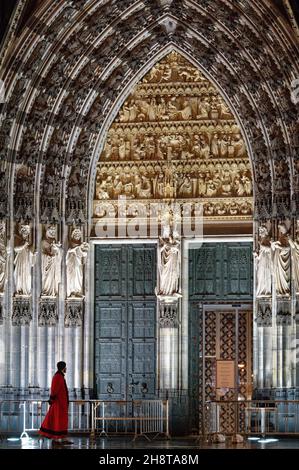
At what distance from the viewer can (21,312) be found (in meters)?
38.6

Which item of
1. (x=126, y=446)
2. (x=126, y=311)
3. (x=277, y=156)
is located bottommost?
(x=126, y=446)

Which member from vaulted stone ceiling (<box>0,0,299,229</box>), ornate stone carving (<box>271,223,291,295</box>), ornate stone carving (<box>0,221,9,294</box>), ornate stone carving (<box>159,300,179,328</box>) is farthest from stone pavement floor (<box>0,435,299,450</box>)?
vaulted stone ceiling (<box>0,0,299,229</box>)

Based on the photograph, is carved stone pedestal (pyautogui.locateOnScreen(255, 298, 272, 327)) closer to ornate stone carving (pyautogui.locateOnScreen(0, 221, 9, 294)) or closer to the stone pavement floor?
the stone pavement floor

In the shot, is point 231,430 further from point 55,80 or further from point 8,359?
point 55,80

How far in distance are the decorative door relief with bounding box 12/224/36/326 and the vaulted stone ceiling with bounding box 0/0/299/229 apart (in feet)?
1.49

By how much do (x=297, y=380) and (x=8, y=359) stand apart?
6.50 meters

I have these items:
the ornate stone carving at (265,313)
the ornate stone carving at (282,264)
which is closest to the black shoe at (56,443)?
the ornate stone carving at (265,313)

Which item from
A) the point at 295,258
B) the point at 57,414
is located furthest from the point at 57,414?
the point at 295,258

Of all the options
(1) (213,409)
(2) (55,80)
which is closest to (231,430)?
(1) (213,409)

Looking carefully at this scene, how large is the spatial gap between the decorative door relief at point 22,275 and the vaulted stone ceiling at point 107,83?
46 cm

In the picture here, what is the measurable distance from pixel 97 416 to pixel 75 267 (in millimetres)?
3421

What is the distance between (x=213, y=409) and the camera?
3834 cm

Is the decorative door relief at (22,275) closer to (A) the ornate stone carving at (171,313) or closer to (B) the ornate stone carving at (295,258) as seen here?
(A) the ornate stone carving at (171,313)

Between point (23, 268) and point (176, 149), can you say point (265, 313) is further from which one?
point (23, 268)
